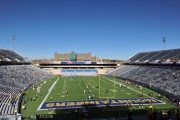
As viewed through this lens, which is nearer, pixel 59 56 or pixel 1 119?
pixel 1 119

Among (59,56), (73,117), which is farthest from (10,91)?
(59,56)

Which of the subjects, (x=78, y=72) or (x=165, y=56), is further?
(x=78, y=72)

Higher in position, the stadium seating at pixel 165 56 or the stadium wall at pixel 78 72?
the stadium seating at pixel 165 56

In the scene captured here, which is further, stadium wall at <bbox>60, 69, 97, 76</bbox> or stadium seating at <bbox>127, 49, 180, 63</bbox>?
stadium wall at <bbox>60, 69, 97, 76</bbox>

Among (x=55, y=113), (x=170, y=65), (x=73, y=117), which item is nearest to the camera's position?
(x=73, y=117)

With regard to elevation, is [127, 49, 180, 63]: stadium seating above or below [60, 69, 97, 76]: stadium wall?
above

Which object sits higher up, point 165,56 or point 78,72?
point 165,56

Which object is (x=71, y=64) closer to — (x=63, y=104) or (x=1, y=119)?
(x=63, y=104)

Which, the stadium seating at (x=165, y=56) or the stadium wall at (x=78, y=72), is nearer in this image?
the stadium seating at (x=165, y=56)

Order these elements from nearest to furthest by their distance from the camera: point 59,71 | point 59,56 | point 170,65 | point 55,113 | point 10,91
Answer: point 55,113
point 10,91
point 170,65
point 59,71
point 59,56

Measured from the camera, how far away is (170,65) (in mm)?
54625

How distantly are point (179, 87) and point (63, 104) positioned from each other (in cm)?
1790

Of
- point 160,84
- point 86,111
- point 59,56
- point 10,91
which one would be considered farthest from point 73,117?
point 59,56

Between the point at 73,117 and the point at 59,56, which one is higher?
the point at 59,56
